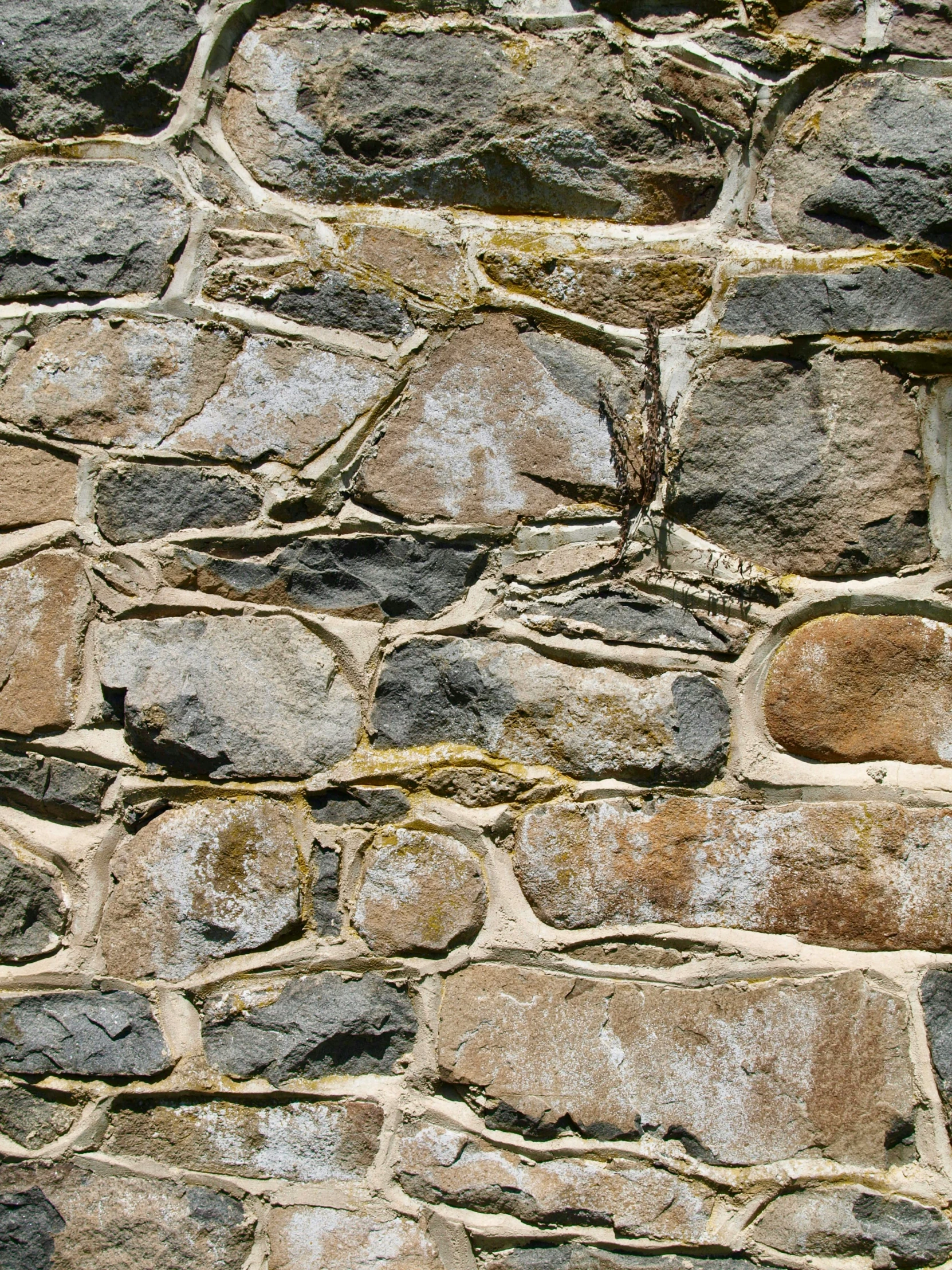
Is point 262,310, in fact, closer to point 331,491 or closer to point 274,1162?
point 331,491

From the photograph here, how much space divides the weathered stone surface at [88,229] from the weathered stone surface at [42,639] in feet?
1.24

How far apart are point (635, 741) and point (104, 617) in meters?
0.71

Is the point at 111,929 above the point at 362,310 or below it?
below

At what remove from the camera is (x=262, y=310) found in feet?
4.21

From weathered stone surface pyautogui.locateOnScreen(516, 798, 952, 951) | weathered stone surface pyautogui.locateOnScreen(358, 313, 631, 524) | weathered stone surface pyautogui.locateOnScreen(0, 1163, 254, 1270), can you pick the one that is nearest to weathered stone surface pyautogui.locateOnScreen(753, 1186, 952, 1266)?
weathered stone surface pyautogui.locateOnScreen(516, 798, 952, 951)

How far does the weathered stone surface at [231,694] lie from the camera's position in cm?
121

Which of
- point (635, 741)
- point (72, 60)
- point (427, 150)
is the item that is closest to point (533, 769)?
point (635, 741)

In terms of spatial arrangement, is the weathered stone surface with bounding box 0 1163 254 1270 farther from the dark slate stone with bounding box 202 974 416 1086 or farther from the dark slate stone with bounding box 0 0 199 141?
the dark slate stone with bounding box 0 0 199 141

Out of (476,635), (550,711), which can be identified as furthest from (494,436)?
(550,711)

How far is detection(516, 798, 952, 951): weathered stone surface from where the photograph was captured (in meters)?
1.19

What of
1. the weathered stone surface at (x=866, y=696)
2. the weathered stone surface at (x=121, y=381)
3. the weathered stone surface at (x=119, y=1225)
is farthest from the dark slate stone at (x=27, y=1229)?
the weathered stone surface at (x=866, y=696)

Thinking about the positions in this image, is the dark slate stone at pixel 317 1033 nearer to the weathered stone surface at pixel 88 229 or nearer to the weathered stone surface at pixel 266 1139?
the weathered stone surface at pixel 266 1139

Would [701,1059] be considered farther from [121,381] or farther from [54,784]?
[121,381]

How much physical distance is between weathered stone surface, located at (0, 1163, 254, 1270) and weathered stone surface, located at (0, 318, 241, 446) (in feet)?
3.10
